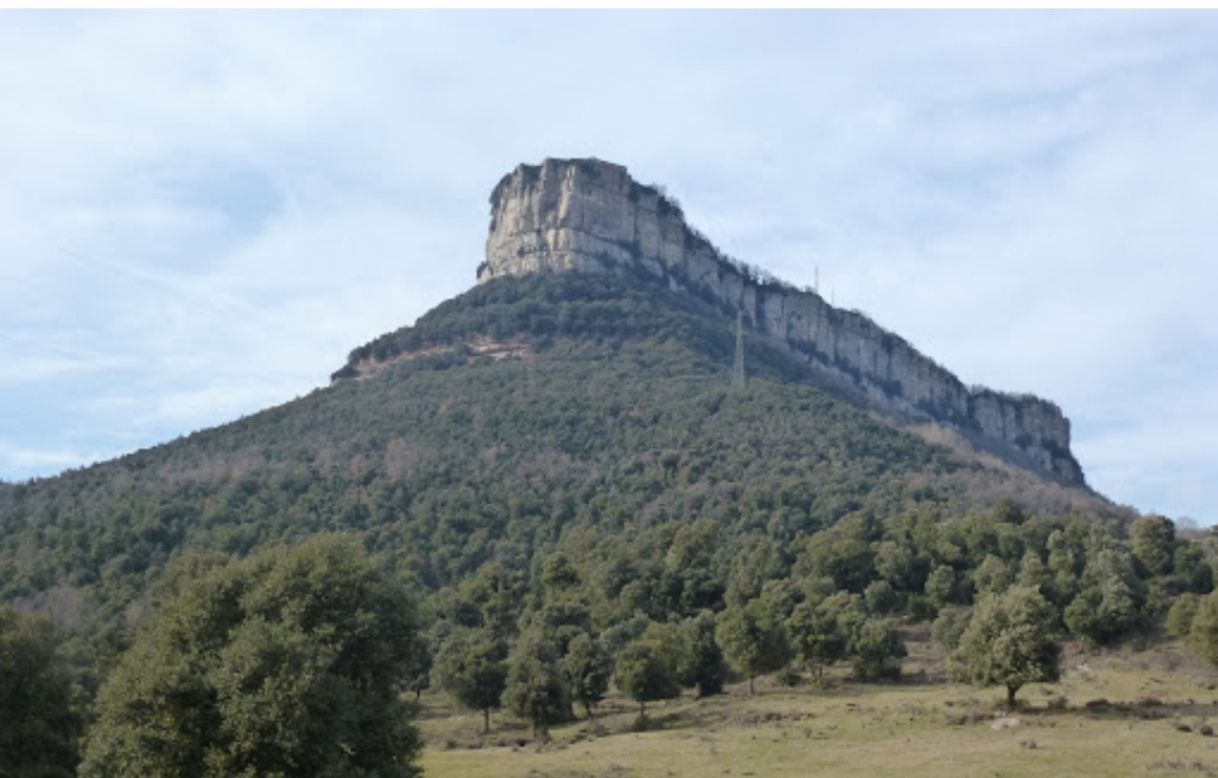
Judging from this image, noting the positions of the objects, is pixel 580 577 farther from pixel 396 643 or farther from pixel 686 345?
pixel 686 345

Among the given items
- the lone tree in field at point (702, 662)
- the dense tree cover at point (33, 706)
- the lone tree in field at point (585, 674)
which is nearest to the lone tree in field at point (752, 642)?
the lone tree in field at point (702, 662)

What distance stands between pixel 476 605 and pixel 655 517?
3102 cm

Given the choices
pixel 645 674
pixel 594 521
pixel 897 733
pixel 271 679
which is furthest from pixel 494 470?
pixel 271 679

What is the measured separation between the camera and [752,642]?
7450 cm

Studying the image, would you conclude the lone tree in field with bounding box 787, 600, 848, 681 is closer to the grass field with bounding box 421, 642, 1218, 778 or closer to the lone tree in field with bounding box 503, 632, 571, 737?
the grass field with bounding box 421, 642, 1218, 778

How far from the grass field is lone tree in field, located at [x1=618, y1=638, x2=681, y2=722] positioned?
118 centimetres

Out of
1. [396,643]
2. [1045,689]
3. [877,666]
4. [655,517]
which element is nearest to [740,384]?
[655,517]

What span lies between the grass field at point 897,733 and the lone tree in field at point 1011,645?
159cm

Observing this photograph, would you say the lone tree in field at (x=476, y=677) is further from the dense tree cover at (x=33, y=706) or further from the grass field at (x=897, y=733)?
the dense tree cover at (x=33, y=706)

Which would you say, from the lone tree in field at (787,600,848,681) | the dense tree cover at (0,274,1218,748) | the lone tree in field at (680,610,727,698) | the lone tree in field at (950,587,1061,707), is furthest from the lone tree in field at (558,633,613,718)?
the lone tree in field at (950,587,1061,707)

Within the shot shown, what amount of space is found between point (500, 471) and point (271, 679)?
333 ft

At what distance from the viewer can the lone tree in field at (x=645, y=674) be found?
69.6m

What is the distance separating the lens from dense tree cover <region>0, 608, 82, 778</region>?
3772 centimetres

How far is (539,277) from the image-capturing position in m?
200
